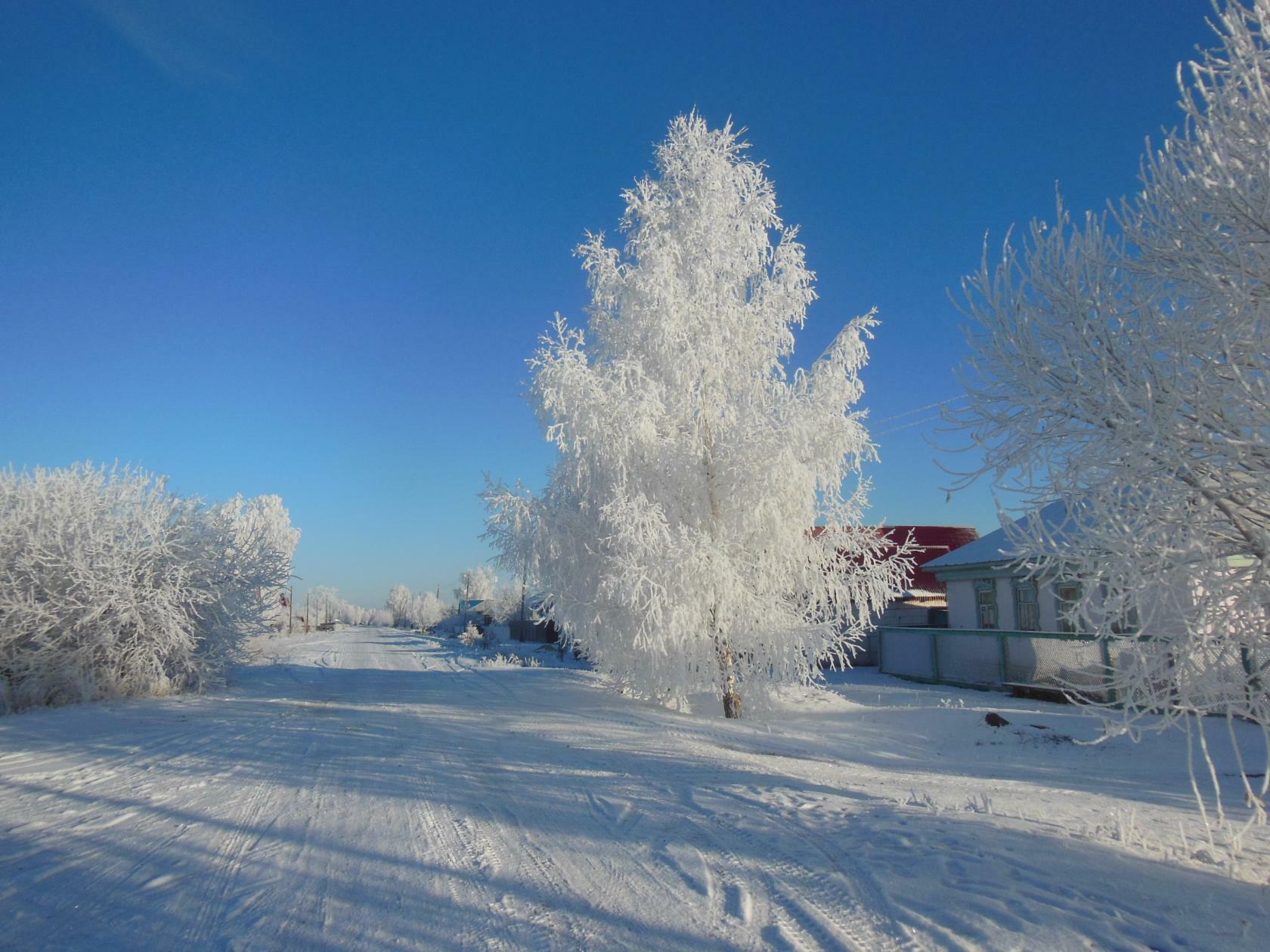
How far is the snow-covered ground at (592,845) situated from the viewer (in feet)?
11.6

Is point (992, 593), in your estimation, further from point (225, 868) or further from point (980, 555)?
point (225, 868)

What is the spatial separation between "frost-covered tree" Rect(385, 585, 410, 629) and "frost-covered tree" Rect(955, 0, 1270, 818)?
137m

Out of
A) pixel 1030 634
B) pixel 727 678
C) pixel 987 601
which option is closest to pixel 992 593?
pixel 987 601

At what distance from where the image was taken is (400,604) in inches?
5861

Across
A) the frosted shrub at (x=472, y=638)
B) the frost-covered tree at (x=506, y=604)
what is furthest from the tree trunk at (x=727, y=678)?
the frost-covered tree at (x=506, y=604)

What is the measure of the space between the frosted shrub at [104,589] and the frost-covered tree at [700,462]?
23.8 feet

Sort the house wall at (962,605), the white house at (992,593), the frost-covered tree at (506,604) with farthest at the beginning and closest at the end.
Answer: the frost-covered tree at (506,604), the house wall at (962,605), the white house at (992,593)

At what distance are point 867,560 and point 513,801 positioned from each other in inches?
283

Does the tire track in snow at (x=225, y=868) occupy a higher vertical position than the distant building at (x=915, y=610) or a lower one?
lower

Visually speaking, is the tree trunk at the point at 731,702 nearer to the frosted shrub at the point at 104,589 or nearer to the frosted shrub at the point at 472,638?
the frosted shrub at the point at 104,589

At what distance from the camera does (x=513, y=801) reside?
233 inches

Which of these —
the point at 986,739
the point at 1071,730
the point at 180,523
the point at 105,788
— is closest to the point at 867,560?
the point at 986,739

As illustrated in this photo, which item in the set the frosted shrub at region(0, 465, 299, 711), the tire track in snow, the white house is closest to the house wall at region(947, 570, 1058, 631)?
the white house

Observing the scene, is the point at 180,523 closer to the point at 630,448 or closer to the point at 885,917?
the point at 630,448
